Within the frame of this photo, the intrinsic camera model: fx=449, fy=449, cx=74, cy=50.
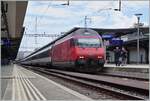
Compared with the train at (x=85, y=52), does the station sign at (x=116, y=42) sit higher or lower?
higher

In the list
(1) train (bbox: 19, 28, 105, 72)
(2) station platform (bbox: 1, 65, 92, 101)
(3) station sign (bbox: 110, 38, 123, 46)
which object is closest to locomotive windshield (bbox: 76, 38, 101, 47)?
(1) train (bbox: 19, 28, 105, 72)

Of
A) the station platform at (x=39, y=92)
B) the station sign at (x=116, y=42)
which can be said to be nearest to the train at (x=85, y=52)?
the station platform at (x=39, y=92)

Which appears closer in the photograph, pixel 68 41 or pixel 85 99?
pixel 85 99

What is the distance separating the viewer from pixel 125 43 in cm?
5988

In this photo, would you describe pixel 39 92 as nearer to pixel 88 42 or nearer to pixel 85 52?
pixel 85 52

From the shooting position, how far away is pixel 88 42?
3195cm

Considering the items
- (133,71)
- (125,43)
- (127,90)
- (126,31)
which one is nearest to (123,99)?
(127,90)

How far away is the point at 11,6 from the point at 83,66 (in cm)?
760

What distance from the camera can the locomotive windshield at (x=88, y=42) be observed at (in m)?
31.8

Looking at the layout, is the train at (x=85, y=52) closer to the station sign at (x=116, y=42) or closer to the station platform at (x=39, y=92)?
the station platform at (x=39, y=92)

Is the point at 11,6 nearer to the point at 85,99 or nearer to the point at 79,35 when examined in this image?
the point at 79,35

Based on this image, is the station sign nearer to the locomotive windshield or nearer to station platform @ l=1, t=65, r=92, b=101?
the locomotive windshield

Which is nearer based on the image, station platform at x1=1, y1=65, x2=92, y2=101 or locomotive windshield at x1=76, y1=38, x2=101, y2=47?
station platform at x1=1, y1=65, x2=92, y2=101

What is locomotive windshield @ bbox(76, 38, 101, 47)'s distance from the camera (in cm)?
3178
